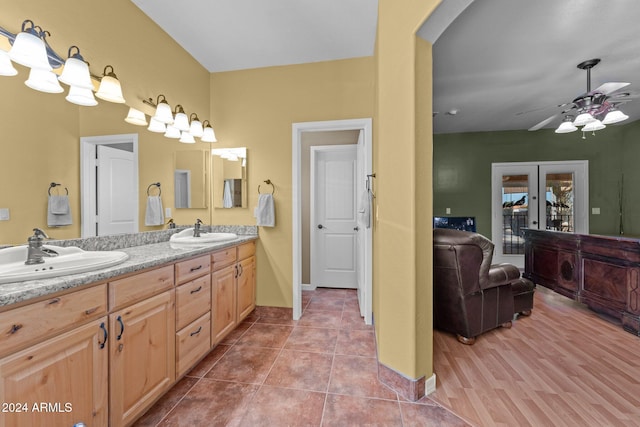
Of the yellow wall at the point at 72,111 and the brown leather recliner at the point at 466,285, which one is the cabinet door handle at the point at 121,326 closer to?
the yellow wall at the point at 72,111

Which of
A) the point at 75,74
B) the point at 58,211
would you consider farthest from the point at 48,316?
the point at 75,74

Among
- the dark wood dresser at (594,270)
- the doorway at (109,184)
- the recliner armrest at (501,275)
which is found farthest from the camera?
the dark wood dresser at (594,270)

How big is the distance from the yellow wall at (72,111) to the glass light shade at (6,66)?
0.02 m

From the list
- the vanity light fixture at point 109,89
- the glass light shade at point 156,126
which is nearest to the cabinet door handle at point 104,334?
the vanity light fixture at point 109,89

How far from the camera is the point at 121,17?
6.69 ft

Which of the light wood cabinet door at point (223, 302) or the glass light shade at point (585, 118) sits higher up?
the glass light shade at point (585, 118)

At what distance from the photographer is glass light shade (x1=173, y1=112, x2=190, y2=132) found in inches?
99.3

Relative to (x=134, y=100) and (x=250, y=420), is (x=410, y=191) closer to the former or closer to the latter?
(x=250, y=420)

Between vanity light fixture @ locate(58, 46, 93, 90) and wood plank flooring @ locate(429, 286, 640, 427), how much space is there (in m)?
2.90

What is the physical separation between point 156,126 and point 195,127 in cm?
45

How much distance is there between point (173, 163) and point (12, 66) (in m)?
1.28

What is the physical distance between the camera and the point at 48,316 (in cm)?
101

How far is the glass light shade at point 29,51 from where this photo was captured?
1.33 m

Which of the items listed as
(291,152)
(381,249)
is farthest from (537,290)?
(291,152)
